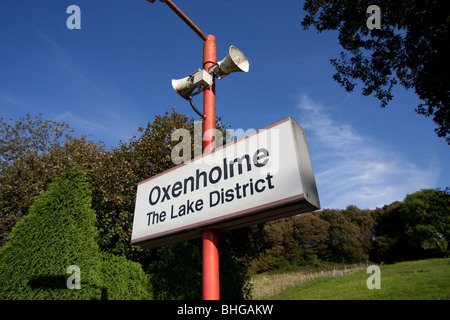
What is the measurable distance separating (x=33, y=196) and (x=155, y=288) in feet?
31.6

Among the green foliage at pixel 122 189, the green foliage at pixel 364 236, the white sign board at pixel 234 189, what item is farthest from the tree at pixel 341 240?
the white sign board at pixel 234 189

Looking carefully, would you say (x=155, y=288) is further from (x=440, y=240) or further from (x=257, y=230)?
(x=440, y=240)

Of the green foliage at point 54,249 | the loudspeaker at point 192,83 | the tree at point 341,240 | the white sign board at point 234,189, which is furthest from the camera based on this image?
the tree at point 341,240

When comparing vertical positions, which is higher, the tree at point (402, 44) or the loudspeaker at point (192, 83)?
the tree at point (402, 44)

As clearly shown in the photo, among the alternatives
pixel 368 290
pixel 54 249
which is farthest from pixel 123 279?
pixel 368 290

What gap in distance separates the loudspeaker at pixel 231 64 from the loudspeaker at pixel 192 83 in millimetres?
193

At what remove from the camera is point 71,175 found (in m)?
8.25

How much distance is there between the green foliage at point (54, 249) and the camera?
633 centimetres

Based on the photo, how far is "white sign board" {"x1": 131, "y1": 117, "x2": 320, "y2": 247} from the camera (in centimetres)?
192

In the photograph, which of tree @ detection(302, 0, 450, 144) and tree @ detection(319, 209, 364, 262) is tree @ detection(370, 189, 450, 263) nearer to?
tree @ detection(319, 209, 364, 262)

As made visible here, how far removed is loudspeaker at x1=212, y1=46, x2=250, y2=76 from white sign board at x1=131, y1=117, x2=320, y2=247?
1.32 m

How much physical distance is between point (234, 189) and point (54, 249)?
23.1ft

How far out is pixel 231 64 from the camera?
3.21 metres

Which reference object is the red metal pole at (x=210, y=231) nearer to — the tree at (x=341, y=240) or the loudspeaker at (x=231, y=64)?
the loudspeaker at (x=231, y=64)
